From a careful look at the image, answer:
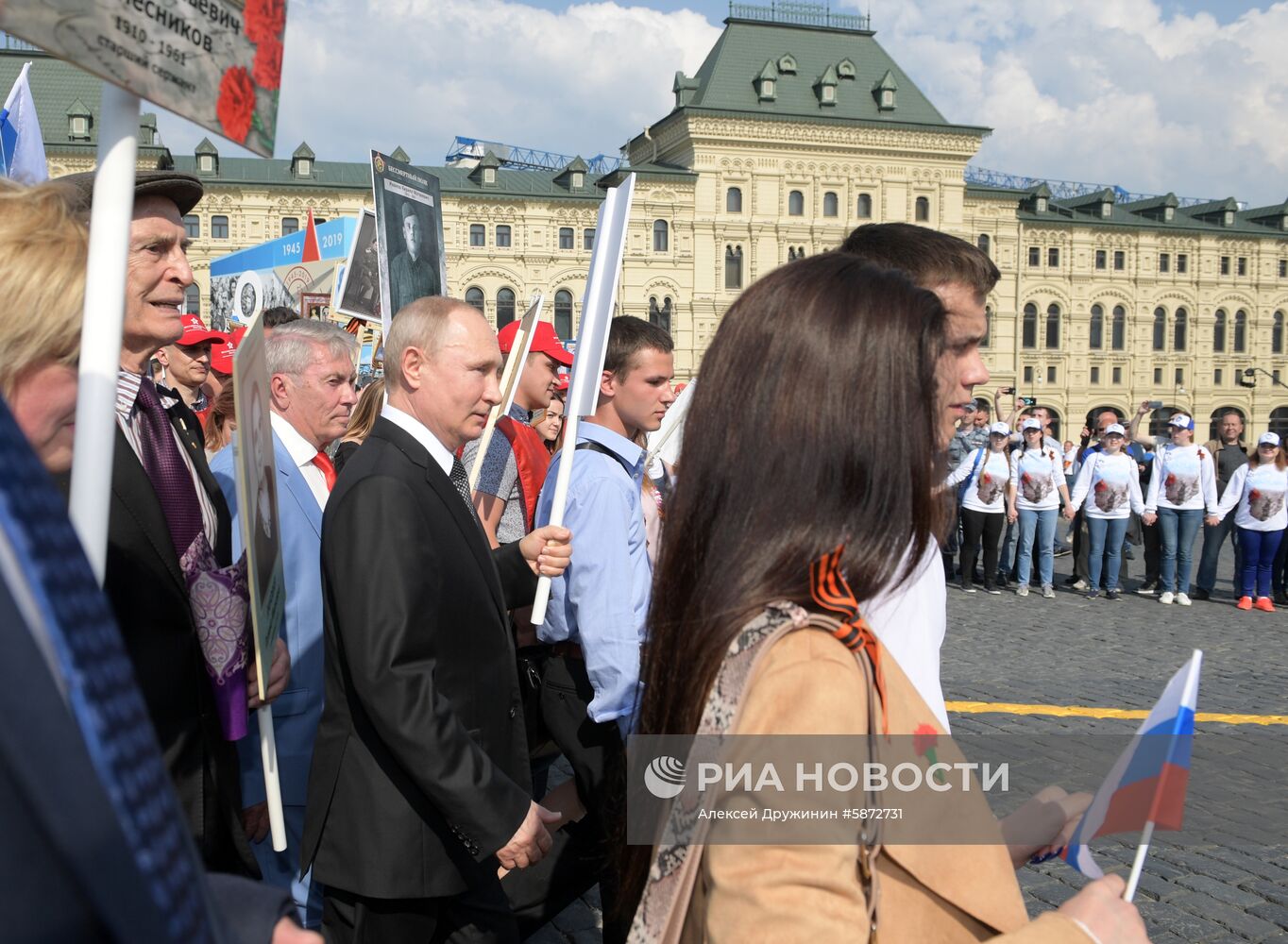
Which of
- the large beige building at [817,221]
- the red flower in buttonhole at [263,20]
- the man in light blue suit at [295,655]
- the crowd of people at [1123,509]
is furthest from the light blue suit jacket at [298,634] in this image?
the large beige building at [817,221]

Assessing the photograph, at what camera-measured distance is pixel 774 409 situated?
135cm

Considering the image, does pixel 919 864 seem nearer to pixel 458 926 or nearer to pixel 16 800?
pixel 16 800

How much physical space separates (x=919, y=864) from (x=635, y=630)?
6.57 ft

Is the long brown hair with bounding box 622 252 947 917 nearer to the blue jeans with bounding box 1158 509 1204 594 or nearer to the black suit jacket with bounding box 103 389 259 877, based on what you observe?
the black suit jacket with bounding box 103 389 259 877

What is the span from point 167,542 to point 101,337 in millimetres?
997

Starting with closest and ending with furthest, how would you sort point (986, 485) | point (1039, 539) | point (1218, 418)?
point (986, 485) → point (1039, 539) → point (1218, 418)

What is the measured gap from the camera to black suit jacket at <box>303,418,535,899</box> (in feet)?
7.41

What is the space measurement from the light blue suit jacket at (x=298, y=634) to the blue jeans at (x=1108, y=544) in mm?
10170

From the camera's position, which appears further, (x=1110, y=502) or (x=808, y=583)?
(x=1110, y=502)

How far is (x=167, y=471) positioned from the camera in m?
2.24

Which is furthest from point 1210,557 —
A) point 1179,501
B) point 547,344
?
point 547,344

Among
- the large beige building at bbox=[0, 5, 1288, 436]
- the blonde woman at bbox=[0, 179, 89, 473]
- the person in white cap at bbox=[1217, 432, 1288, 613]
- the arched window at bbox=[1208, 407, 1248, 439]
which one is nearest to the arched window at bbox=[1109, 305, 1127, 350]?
the large beige building at bbox=[0, 5, 1288, 436]

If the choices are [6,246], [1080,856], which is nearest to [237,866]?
[6,246]

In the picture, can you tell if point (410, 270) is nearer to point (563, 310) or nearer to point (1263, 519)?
point (1263, 519)
